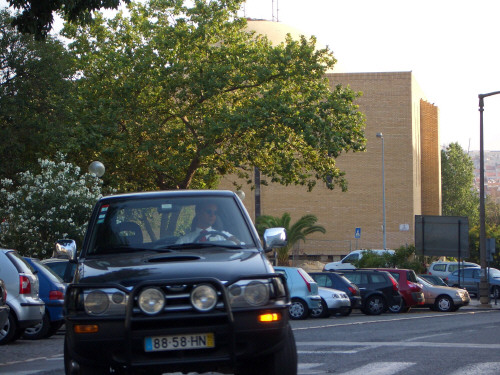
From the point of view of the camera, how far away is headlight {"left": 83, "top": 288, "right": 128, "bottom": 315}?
666 cm

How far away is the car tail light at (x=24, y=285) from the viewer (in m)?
14.8

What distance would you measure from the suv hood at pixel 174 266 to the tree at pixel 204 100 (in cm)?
2425

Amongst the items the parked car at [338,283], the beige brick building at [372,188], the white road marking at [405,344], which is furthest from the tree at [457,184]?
the white road marking at [405,344]

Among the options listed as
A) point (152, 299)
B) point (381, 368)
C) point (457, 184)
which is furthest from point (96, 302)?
point (457, 184)

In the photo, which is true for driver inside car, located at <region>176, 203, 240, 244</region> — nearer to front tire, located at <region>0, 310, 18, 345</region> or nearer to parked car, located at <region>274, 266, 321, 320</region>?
front tire, located at <region>0, 310, 18, 345</region>

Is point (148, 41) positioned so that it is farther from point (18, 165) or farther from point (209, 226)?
point (209, 226)

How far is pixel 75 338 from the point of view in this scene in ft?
22.1

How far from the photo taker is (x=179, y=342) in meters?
6.62

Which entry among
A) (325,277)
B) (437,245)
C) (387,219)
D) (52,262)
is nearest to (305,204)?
(387,219)

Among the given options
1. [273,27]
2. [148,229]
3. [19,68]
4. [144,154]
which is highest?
[273,27]

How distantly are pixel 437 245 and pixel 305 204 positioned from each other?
105 ft

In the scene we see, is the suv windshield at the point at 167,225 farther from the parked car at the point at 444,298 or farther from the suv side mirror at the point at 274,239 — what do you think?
the parked car at the point at 444,298

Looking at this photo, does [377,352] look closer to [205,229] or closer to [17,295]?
[205,229]

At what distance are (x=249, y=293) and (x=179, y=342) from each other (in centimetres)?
62
